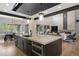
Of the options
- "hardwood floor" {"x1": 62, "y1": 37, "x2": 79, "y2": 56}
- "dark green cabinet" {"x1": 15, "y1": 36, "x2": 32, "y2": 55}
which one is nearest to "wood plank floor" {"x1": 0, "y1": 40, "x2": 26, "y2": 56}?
"dark green cabinet" {"x1": 15, "y1": 36, "x2": 32, "y2": 55}

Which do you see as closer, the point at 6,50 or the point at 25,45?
the point at 6,50

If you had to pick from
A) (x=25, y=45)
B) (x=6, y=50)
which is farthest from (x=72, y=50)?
(x=6, y=50)

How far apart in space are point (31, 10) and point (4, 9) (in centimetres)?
82

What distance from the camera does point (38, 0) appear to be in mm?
1753

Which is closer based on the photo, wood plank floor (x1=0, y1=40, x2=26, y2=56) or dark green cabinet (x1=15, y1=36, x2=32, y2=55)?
wood plank floor (x1=0, y1=40, x2=26, y2=56)

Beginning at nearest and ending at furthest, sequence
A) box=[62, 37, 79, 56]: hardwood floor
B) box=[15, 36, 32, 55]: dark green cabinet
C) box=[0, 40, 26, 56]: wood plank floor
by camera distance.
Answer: box=[0, 40, 26, 56]: wood plank floor < box=[62, 37, 79, 56]: hardwood floor < box=[15, 36, 32, 55]: dark green cabinet

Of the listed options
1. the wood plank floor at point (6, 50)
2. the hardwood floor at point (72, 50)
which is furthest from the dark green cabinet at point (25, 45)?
the hardwood floor at point (72, 50)

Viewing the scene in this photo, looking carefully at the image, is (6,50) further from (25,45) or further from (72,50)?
(72,50)

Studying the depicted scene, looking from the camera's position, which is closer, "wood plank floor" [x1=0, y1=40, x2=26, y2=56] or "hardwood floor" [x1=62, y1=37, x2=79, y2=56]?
"wood plank floor" [x1=0, y1=40, x2=26, y2=56]

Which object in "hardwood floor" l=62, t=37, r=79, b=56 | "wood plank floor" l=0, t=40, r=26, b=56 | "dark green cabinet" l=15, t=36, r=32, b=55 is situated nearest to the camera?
"wood plank floor" l=0, t=40, r=26, b=56

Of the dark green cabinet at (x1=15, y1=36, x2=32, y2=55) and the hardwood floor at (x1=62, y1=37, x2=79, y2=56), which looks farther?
the dark green cabinet at (x1=15, y1=36, x2=32, y2=55)

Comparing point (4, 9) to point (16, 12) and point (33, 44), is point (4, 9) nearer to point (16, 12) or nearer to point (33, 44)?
point (16, 12)

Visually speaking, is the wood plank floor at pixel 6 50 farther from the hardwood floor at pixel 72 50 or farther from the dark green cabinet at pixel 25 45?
the hardwood floor at pixel 72 50

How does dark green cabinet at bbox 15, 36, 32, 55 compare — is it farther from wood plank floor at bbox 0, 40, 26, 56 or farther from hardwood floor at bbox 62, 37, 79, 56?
hardwood floor at bbox 62, 37, 79, 56
